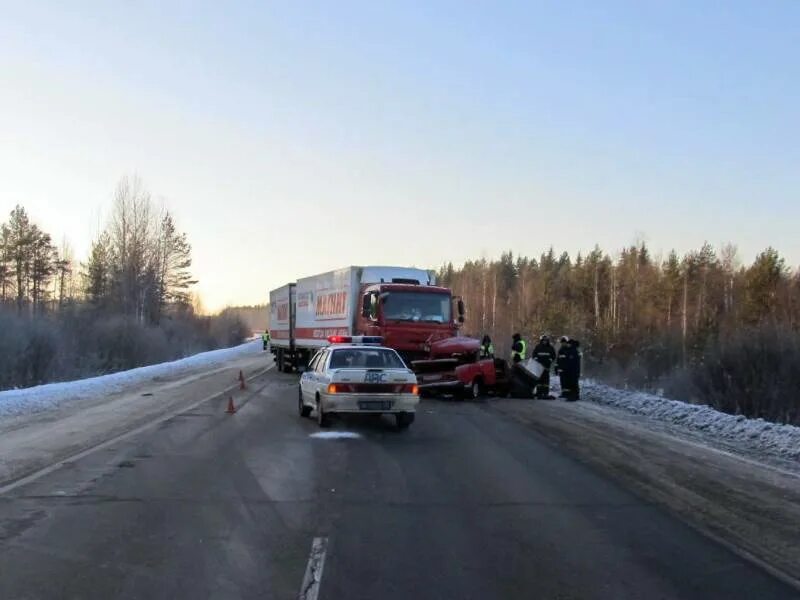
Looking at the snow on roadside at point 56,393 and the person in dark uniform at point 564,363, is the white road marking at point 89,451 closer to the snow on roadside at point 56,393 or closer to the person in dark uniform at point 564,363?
the snow on roadside at point 56,393

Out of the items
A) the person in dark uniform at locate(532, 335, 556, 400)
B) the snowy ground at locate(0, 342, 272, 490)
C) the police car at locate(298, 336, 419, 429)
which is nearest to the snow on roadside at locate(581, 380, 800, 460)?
the person in dark uniform at locate(532, 335, 556, 400)

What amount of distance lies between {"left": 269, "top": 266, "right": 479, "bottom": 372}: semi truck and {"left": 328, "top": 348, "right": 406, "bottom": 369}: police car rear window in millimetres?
7311

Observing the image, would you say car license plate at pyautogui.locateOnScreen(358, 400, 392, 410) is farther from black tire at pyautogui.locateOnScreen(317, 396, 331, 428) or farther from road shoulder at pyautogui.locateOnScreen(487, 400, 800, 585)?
road shoulder at pyautogui.locateOnScreen(487, 400, 800, 585)

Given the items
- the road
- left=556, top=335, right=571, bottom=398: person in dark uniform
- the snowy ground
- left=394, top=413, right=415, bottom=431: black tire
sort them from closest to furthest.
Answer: the road → the snowy ground → left=394, top=413, right=415, bottom=431: black tire → left=556, top=335, right=571, bottom=398: person in dark uniform

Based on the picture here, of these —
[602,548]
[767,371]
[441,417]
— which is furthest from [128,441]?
[767,371]

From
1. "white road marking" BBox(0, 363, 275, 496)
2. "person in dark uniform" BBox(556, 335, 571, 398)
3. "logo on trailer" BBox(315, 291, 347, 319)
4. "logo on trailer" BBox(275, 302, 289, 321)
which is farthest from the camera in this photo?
"logo on trailer" BBox(275, 302, 289, 321)

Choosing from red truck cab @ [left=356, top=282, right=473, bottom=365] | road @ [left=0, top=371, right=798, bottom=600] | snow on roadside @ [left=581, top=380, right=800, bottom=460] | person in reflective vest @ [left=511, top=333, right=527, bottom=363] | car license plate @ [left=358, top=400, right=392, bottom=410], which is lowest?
snow on roadside @ [left=581, top=380, right=800, bottom=460]

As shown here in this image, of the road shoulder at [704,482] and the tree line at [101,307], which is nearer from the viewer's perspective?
the road shoulder at [704,482]

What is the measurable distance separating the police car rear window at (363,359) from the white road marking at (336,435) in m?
1.44

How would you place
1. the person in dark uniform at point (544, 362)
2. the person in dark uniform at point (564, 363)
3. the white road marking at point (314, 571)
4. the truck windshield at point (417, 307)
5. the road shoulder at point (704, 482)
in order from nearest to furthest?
the white road marking at point (314, 571) < the road shoulder at point (704, 482) < the person in dark uniform at point (564, 363) < the person in dark uniform at point (544, 362) < the truck windshield at point (417, 307)

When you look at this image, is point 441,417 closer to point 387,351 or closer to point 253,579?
point 387,351

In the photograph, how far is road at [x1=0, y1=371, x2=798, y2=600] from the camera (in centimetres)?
563

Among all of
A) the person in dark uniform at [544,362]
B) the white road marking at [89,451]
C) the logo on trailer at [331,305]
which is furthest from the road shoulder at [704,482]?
the logo on trailer at [331,305]

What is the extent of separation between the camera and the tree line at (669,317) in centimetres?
2125
